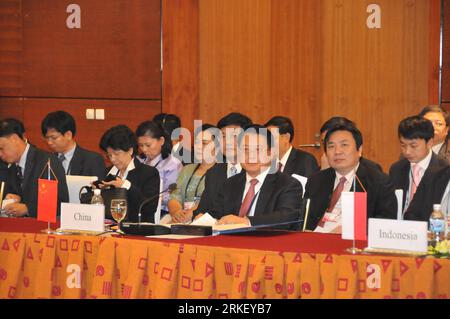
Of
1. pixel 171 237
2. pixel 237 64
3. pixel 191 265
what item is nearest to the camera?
pixel 191 265

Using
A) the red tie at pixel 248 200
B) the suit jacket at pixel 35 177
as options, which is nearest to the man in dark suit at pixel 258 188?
the red tie at pixel 248 200

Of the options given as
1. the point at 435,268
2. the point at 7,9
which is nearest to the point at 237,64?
the point at 7,9

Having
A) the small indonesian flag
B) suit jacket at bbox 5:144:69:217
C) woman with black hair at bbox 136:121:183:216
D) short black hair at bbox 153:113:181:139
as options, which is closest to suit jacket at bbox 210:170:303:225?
the small indonesian flag

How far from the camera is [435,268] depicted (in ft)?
9.91

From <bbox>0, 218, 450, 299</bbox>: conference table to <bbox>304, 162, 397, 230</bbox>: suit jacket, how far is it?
1.66ft

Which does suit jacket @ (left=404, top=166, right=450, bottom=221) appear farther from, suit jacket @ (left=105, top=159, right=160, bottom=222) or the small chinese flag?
the small chinese flag

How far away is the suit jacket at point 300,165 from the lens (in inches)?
225

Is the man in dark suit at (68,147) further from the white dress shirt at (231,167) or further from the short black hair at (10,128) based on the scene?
the white dress shirt at (231,167)

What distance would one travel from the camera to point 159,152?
5715mm

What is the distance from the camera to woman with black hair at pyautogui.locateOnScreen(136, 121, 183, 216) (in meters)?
5.62

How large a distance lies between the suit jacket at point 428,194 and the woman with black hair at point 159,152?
6.70 ft

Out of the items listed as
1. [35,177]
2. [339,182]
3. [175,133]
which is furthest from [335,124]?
[175,133]

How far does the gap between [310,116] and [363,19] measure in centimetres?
102

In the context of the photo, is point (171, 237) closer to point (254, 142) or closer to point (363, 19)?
→ point (254, 142)
